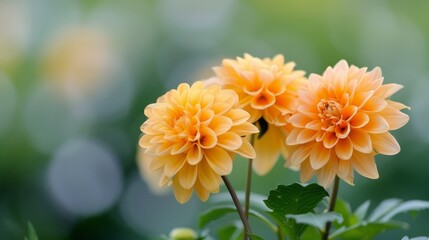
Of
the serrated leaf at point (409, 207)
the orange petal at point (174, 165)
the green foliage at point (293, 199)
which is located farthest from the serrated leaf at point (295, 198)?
the serrated leaf at point (409, 207)

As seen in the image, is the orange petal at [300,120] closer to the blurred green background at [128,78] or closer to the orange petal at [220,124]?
the orange petal at [220,124]

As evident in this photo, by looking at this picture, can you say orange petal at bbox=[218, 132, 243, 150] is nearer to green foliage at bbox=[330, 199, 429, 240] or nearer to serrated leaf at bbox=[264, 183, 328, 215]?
serrated leaf at bbox=[264, 183, 328, 215]

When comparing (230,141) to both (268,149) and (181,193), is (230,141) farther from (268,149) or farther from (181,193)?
(268,149)

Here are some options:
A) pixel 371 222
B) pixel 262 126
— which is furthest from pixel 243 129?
pixel 371 222

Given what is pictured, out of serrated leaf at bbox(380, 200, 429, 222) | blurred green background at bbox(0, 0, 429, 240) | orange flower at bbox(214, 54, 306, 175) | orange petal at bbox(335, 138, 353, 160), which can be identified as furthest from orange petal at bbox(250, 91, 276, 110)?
blurred green background at bbox(0, 0, 429, 240)

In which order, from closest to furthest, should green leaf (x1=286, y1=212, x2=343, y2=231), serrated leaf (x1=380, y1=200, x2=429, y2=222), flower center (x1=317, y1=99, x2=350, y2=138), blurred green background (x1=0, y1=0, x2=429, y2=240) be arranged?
green leaf (x1=286, y1=212, x2=343, y2=231), flower center (x1=317, y1=99, x2=350, y2=138), serrated leaf (x1=380, y1=200, x2=429, y2=222), blurred green background (x1=0, y1=0, x2=429, y2=240)

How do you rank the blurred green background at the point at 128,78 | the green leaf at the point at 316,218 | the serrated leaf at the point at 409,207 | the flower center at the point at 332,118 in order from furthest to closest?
the blurred green background at the point at 128,78
the serrated leaf at the point at 409,207
the flower center at the point at 332,118
the green leaf at the point at 316,218

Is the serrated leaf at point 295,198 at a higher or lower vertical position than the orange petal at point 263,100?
lower

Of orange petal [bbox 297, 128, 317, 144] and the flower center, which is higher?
the flower center

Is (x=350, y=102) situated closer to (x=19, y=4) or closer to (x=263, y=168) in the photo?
(x=263, y=168)
